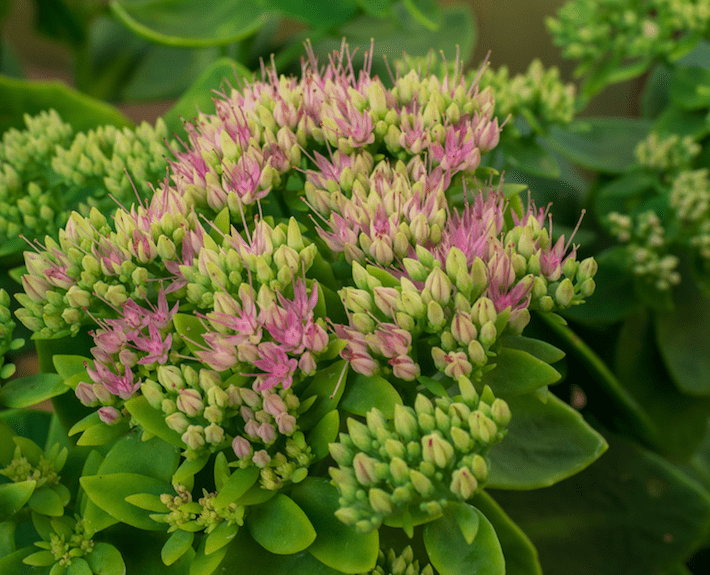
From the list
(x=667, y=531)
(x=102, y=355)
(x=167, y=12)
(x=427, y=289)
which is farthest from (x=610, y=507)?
(x=167, y=12)

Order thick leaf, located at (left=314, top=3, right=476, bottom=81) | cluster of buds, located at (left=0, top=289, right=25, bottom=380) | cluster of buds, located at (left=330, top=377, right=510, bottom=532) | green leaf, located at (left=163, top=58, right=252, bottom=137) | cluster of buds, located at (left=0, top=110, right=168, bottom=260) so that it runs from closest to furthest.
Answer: cluster of buds, located at (left=330, top=377, right=510, bottom=532), cluster of buds, located at (left=0, top=289, right=25, bottom=380), cluster of buds, located at (left=0, top=110, right=168, bottom=260), green leaf, located at (left=163, top=58, right=252, bottom=137), thick leaf, located at (left=314, top=3, right=476, bottom=81)

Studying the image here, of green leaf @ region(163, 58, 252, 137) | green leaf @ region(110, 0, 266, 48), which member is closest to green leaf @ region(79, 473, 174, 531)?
green leaf @ region(163, 58, 252, 137)

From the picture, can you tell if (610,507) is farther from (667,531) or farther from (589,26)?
(589,26)

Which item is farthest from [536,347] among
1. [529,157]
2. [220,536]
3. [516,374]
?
[529,157]

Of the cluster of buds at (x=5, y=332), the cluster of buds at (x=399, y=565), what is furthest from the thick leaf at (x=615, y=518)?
the cluster of buds at (x=5, y=332)

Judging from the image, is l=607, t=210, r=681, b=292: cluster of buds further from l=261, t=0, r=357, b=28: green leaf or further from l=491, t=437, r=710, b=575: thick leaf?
l=261, t=0, r=357, b=28: green leaf

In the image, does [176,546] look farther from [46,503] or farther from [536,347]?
[536,347]

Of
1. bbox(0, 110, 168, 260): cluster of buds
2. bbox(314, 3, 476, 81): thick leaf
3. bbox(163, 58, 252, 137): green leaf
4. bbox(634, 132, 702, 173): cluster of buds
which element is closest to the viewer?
bbox(0, 110, 168, 260): cluster of buds
